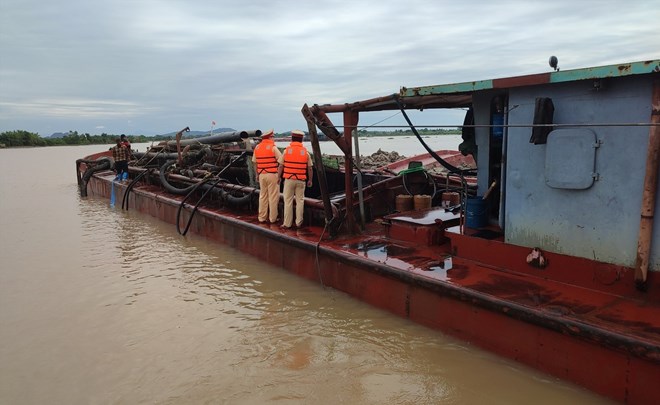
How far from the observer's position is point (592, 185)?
4094 millimetres

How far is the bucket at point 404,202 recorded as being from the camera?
7114 millimetres

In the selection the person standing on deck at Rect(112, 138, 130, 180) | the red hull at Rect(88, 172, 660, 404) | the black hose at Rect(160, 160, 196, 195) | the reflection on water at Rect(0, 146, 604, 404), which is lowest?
the reflection on water at Rect(0, 146, 604, 404)

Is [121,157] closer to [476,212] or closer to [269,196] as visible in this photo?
[269,196]

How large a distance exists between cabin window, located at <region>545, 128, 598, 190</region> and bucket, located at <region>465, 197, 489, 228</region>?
1009mm

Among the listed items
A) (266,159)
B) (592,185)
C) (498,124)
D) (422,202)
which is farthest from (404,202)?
(592,185)

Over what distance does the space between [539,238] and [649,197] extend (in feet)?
3.49

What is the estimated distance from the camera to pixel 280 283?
263 inches

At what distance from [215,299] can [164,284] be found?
1147 millimetres

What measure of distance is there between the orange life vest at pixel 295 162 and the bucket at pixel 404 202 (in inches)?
58.4

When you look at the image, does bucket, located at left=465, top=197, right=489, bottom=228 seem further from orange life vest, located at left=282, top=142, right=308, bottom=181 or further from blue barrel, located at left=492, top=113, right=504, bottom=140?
orange life vest, located at left=282, top=142, right=308, bottom=181

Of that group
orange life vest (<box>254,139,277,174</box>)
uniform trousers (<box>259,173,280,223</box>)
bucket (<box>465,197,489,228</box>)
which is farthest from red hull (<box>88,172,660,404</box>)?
orange life vest (<box>254,139,277,174</box>)

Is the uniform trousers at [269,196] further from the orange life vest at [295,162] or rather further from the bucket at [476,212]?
the bucket at [476,212]

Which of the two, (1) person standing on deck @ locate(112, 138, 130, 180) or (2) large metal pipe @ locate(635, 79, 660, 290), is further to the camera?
(1) person standing on deck @ locate(112, 138, 130, 180)

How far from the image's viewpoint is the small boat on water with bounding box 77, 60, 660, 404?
3.64 meters
